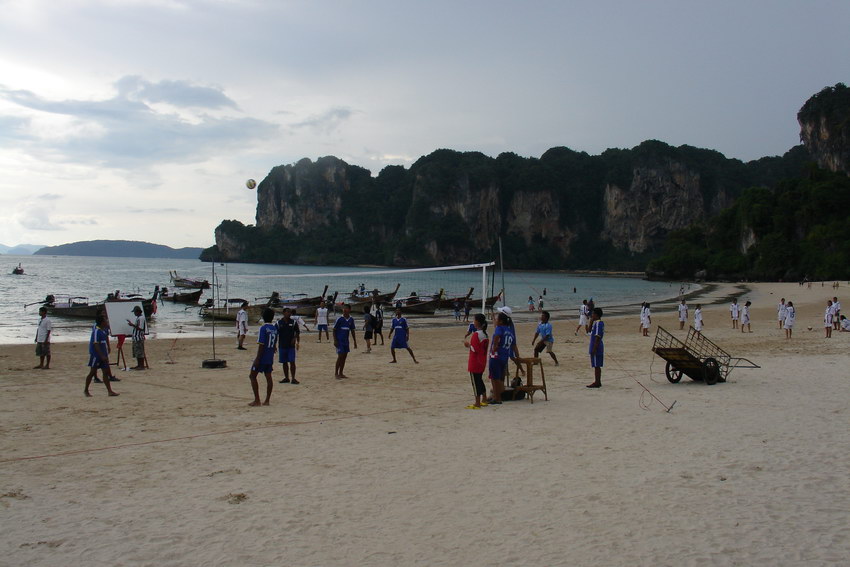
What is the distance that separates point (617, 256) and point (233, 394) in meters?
157

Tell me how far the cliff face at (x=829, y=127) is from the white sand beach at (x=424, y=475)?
3493 inches

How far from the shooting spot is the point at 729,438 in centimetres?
697

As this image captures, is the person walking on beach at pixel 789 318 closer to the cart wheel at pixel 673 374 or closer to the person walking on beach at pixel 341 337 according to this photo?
the cart wheel at pixel 673 374

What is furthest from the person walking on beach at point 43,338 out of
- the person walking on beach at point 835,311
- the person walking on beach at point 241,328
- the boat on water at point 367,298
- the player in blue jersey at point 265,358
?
the boat on water at point 367,298

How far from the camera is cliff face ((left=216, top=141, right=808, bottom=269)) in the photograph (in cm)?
15188

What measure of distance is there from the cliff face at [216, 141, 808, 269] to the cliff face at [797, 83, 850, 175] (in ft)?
168

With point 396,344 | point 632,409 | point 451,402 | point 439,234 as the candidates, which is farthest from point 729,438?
point 439,234

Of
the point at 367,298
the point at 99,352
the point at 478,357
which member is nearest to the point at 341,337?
the point at 478,357

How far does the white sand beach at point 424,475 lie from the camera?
4.25m

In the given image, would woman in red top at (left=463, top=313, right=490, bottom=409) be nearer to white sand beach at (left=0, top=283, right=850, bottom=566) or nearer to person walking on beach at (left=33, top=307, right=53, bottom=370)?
white sand beach at (left=0, top=283, right=850, bottom=566)

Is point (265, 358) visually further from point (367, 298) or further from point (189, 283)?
point (189, 283)

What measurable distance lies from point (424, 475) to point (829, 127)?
333ft

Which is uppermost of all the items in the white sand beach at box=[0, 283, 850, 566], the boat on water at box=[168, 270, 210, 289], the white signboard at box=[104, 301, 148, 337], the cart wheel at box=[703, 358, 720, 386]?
the white signboard at box=[104, 301, 148, 337]

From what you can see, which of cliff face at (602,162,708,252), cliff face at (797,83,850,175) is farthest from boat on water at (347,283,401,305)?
cliff face at (602,162,708,252)
